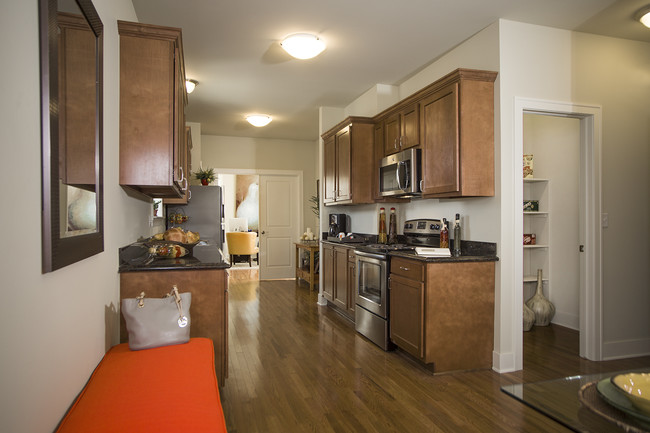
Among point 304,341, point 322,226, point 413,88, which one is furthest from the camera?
point 322,226

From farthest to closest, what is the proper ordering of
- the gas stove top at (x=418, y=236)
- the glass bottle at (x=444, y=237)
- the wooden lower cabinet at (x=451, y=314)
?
the gas stove top at (x=418, y=236) < the glass bottle at (x=444, y=237) < the wooden lower cabinet at (x=451, y=314)

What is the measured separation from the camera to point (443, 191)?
3.30 m

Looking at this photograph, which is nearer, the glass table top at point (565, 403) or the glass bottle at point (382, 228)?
the glass table top at point (565, 403)

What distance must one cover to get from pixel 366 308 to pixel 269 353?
1056 mm

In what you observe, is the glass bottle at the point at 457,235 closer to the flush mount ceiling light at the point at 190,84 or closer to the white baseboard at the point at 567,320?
the white baseboard at the point at 567,320

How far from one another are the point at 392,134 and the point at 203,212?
2.96 m

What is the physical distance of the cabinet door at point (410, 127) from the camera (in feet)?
12.1

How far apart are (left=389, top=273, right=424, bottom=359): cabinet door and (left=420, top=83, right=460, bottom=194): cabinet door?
0.81m

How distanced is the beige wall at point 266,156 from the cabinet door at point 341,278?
305 centimetres

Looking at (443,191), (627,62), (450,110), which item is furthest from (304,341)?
(627,62)

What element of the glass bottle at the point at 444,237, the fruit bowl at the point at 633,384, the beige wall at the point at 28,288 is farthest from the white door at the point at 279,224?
the fruit bowl at the point at 633,384

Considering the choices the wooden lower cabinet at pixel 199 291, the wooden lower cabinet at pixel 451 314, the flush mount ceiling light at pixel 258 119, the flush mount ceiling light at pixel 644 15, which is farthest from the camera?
the flush mount ceiling light at pixel 258 119

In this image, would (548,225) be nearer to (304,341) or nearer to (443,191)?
(443,191)

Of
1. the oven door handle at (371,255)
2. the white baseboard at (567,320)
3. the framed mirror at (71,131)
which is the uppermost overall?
the framed mirror at (71,131)
